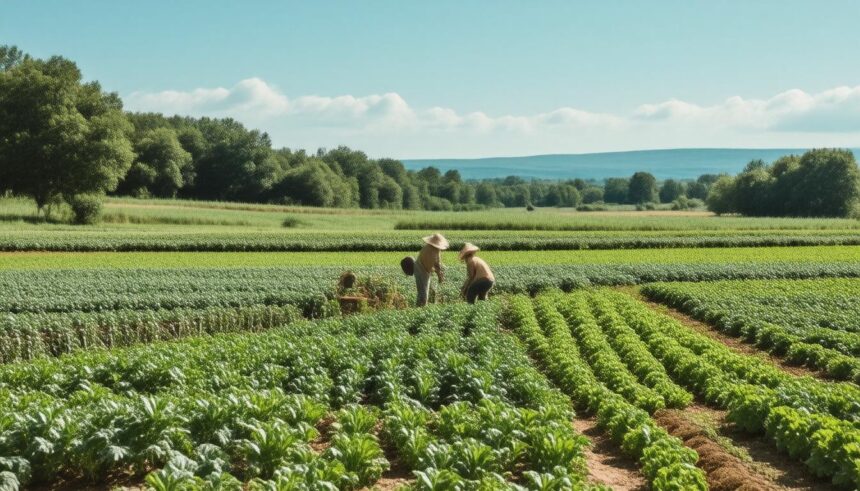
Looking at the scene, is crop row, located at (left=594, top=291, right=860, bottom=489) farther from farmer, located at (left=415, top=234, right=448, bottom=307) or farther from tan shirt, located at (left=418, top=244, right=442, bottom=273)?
tan shirt, located at (left=418, top=244, right=442, bottom=273)

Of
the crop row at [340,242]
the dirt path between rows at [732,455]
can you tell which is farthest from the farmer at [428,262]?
the crop row at [340,242]

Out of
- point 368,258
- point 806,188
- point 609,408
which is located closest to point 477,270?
point 609,408

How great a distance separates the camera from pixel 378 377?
12172 millimetres

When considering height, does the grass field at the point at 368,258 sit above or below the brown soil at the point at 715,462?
below

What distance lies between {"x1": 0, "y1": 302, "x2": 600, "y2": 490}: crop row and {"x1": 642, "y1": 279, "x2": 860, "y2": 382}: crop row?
6081 millimetres

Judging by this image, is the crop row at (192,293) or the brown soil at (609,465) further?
the crop row at (192,293)

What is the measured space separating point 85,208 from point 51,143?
19.3ft

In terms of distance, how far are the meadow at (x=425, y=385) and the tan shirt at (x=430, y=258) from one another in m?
1.22

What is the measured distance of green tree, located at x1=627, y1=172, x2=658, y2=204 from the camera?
185625mm

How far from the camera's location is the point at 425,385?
11.7m

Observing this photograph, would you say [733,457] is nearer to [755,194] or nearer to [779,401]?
[779,401]

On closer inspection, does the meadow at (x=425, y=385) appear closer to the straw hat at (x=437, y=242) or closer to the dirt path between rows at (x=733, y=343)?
the dirt path between rows at (x=733, y=343)

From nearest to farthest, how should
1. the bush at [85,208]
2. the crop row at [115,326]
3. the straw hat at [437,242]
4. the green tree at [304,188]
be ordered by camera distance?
1. the crop row at [115,326]
2. the straw hat at [437,242]
3. the bush at [85,208]
4. the green tree at [304,188]

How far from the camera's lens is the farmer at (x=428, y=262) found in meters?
20.7
